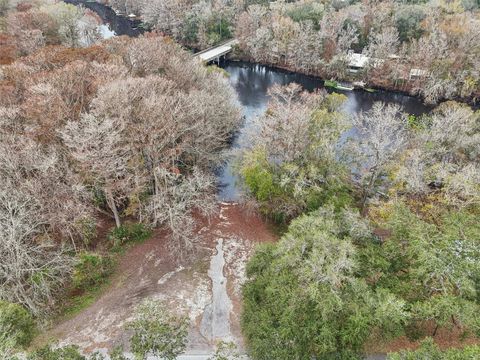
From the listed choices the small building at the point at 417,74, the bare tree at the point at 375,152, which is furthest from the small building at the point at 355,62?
the bare tree at the point at 375,152

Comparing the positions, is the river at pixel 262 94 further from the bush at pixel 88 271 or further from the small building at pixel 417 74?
the bush at pixel 88 271

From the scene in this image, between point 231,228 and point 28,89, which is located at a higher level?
point 28,89

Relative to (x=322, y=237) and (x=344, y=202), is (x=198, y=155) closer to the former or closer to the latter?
(x=344, y=202)

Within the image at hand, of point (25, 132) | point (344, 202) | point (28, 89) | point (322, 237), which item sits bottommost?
point (344, 202)

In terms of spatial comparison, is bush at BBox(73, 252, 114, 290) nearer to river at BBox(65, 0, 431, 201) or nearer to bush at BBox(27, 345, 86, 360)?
bush at BBox(27, 345, 86, 360)

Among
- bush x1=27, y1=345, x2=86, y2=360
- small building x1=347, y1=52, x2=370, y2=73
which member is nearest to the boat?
small building x1=347, y1=52, x2=370, y2=73

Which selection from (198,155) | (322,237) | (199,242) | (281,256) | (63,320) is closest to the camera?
(322,237)

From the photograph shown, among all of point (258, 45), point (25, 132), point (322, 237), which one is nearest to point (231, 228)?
point (322, 237)
